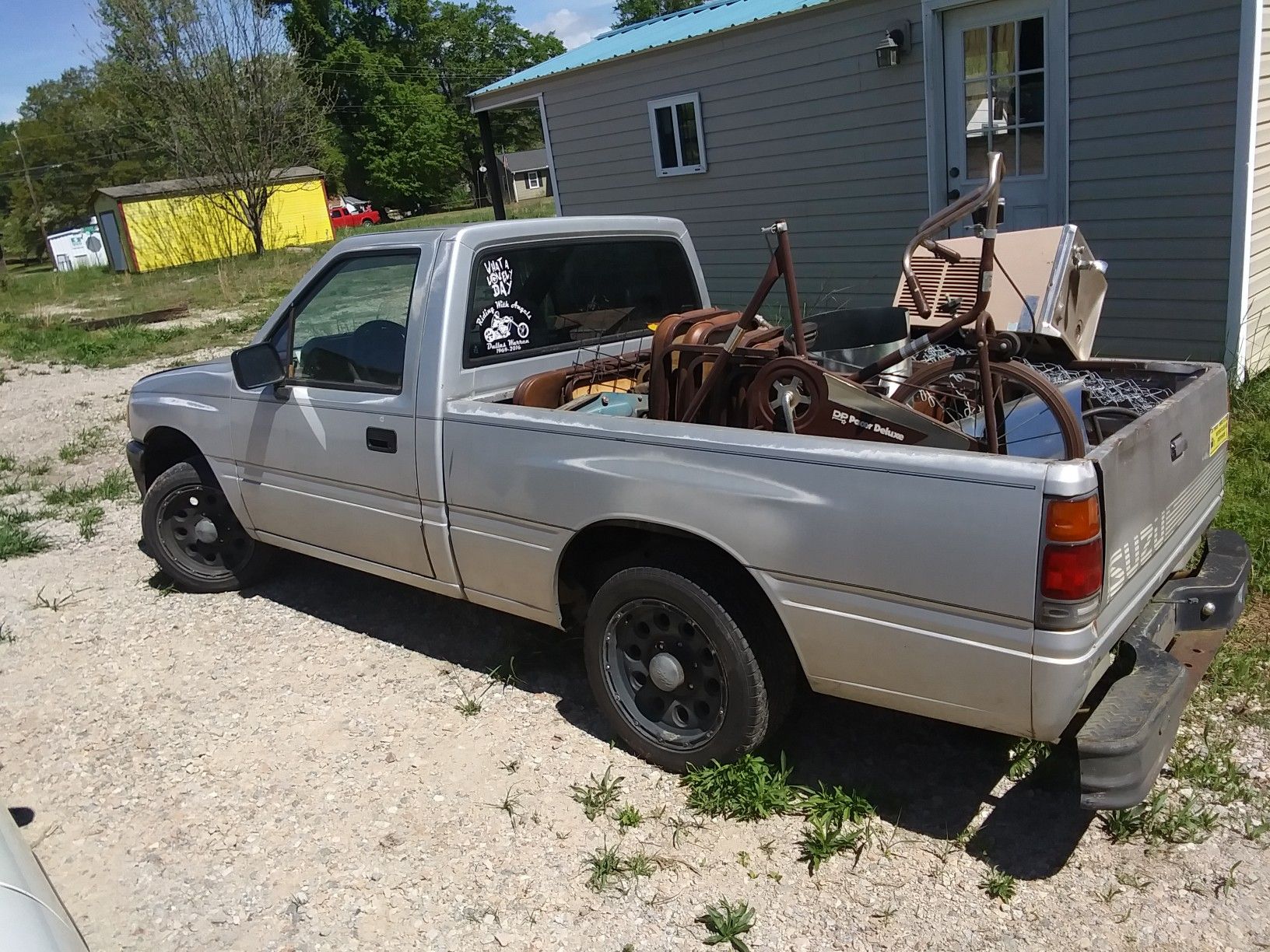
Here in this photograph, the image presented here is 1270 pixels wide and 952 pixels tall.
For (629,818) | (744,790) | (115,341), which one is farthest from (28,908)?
(115,341)

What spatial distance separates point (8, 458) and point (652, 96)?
727 centimetres

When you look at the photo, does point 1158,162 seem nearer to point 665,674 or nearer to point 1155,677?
point 1155,677

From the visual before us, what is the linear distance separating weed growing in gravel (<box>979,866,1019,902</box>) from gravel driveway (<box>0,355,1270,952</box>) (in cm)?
2

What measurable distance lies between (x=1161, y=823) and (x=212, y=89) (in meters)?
30.8

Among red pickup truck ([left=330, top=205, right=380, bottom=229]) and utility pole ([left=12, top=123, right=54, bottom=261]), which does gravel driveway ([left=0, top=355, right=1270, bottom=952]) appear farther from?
utility pole ([left=12, top=123, right=54, bottom=261])

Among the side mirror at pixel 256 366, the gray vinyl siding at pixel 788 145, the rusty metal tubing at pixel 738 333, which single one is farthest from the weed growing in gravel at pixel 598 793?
the gray vinyl siding at pixel 788 145

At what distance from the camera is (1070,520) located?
237 cm

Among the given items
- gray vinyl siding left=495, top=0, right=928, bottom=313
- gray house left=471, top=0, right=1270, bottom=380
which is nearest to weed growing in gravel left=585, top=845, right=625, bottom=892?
gray house left=471, top=0, right=1270, bottom=380

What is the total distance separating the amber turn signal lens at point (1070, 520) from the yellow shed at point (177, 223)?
32.6 meters

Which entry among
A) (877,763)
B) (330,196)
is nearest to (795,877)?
(877,763)

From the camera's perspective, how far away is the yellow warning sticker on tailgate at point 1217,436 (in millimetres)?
3266

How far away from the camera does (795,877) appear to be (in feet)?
9.52

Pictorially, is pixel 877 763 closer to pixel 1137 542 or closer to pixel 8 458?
pixel 1137 542

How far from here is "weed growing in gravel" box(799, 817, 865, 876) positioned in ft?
9.65
